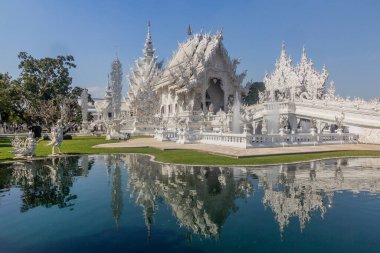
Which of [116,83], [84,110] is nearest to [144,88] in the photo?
[116,83]

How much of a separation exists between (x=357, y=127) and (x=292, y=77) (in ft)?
83.7

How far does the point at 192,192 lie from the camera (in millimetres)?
8531

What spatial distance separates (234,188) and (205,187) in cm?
88

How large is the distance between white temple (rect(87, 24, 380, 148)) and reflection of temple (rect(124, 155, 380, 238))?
709 cm

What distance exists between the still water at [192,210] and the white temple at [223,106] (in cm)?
891

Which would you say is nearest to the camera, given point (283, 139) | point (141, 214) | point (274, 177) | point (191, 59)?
point (141, 214)

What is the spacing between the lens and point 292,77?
161 ft

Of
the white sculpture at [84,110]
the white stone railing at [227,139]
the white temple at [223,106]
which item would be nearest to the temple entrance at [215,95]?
the white temple at [223,106]

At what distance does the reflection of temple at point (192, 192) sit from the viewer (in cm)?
654

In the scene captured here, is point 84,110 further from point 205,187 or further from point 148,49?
point 205,187

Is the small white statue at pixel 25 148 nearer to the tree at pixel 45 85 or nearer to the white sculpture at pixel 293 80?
the tree at pixel 45 85

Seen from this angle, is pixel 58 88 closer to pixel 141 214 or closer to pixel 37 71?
pixel 37 71

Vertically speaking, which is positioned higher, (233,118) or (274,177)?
(233,118)

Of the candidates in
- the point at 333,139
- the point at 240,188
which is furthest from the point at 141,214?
the point at 333,139
